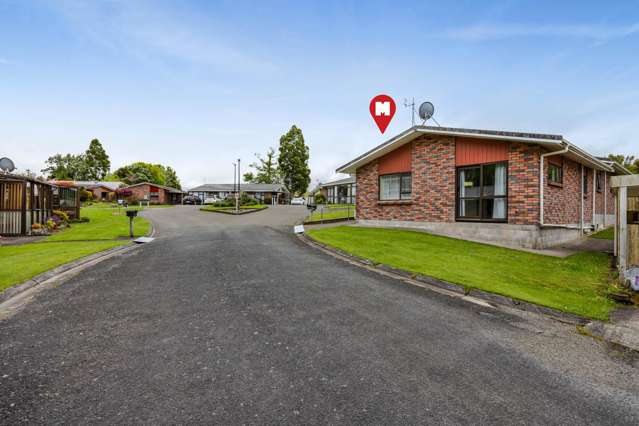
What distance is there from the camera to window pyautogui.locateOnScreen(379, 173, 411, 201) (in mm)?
14930

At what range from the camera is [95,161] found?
78.0 m

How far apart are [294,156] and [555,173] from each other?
167 ft

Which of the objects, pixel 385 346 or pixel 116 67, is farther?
pixel 116 67

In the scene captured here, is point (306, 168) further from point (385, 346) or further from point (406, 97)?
point (385, 346)

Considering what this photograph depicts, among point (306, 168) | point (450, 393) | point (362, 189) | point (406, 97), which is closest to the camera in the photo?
point (450, 393)

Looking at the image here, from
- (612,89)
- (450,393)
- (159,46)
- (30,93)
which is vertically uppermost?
(159,46)

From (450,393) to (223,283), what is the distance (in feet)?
15.1

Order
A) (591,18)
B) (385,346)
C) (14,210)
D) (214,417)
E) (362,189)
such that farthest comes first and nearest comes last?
(362,189)
(14,210)
(591,18)
(385,346)
(214,417)

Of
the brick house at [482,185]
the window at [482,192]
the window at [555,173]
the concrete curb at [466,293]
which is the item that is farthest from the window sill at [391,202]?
the concrete curb at [466,293]

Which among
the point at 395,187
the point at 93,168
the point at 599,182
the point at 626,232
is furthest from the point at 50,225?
the point at 93,168

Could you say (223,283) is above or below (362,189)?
below

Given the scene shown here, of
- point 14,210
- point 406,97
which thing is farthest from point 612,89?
point 14,210

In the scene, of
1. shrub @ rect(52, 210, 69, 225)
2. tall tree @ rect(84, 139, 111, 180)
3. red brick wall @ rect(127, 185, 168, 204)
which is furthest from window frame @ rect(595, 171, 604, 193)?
tall tree @ rect(84, 139, 111, 180)

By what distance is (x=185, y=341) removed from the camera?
3.44 m
